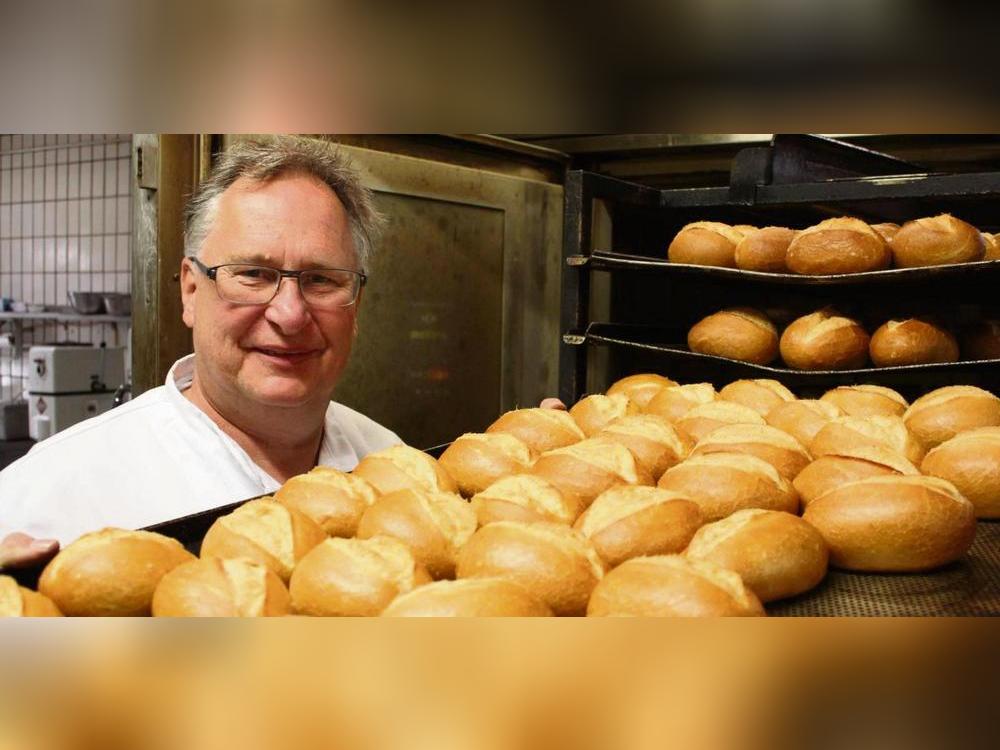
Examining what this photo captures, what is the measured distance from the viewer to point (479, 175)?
304 centimetres

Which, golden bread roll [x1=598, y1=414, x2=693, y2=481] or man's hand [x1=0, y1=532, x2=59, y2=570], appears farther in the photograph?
golden bread roll [x1=598, y1=414, x2=693, y2=481]

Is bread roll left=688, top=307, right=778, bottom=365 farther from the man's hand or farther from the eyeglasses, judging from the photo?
the man's hand

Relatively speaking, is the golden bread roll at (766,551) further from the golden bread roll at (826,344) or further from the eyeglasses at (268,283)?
the golden bread roll at (826,344)

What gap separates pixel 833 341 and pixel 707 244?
38cm

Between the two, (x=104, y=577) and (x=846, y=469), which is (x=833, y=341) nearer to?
(x=846, y=469)

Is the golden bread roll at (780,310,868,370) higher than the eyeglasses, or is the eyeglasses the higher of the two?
the eyeglasses

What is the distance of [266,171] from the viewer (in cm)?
161

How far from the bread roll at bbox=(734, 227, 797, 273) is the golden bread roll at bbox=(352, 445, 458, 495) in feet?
3.82

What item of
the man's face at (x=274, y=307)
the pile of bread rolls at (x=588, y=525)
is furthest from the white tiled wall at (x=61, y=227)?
the pile of bread rolls at (x=588, y=525)

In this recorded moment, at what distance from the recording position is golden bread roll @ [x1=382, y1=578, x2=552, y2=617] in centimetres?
58

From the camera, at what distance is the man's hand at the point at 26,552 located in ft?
2.36

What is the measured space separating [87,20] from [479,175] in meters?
2.63

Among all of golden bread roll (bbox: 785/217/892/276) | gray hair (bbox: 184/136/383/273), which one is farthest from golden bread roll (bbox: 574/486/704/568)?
golden bread roll (bbox: 785/217/892/276)

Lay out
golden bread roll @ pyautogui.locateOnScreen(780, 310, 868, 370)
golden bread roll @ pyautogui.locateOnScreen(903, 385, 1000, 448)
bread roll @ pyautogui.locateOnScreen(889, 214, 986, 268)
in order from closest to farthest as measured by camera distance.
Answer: golden bread roll @ pyautogui.locateOnScreen(903, 385, 1000, 448) < bread roll @ pyautogui.locateOnScreen(889, 214, 986, 268) < golden bread roll @ pyautogui.locateOnScreen(780, 310, 868, 370)
